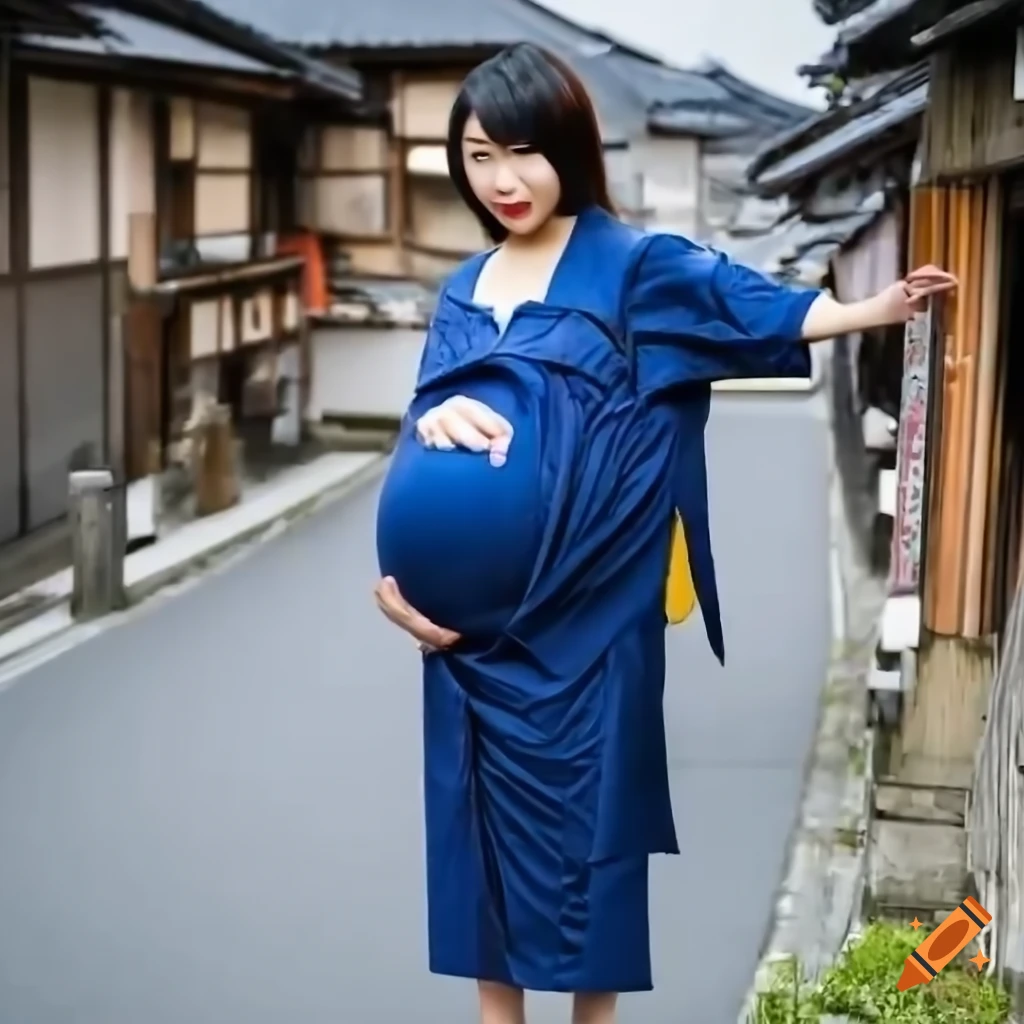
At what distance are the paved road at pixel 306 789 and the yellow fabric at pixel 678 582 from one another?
0.68 meters

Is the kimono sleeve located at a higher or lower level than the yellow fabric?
higher

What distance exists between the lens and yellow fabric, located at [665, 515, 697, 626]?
5.05ft

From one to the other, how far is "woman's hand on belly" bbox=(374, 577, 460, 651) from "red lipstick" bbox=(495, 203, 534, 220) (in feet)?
1.27

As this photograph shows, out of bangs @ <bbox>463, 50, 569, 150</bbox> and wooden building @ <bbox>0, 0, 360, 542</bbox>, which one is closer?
bangs @ <bbox>463, 50, 569, 150</bbox>

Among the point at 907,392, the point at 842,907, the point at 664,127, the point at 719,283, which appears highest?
the point at 664,127

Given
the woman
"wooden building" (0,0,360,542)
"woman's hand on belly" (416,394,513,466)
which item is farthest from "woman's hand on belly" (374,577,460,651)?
"wooden building" (0,0,360,542)

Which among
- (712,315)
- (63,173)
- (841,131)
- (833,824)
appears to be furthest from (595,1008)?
(63,173)

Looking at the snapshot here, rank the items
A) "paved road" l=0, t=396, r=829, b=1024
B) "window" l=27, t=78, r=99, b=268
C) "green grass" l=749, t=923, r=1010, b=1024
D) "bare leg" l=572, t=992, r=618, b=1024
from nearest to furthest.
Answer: "bare leg" l=572, t=992, r=618, b=1024, "green grass" l=749, t=923, r=1010, b=1024, "paved road" l=0, t=396, r=829, b=1024, "window" l=27, t=78, r=99, b=268

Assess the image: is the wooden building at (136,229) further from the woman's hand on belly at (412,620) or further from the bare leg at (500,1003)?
the bare leg at (500,1003)

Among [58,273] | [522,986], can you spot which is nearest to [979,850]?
[522,986]

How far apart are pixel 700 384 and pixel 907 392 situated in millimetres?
786

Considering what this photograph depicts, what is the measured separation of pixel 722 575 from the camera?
2.77 metres

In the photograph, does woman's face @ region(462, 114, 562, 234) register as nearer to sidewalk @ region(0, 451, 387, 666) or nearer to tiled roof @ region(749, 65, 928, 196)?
tiled roof @ region(749, 65, 928, 196)

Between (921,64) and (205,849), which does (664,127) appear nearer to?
(921,64)
